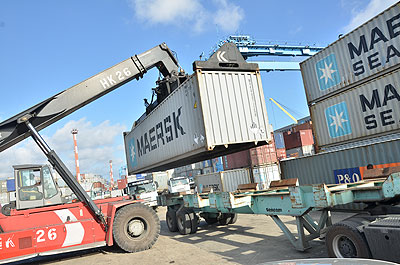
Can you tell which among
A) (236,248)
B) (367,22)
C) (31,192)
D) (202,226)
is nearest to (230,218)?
(202,226)

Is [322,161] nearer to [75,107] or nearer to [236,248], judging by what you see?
[236,248]

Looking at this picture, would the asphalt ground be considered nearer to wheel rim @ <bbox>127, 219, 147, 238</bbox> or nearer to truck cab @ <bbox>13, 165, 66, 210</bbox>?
wheel rim @ <bbox>127, 219, 147, 238</bbox>

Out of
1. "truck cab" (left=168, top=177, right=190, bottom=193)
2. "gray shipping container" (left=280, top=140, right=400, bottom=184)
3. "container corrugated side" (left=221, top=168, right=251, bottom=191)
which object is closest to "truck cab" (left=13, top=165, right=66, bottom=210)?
"gray shipping container" (left=280, top=140, right=400, bottom=184)

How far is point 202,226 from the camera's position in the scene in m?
11.3

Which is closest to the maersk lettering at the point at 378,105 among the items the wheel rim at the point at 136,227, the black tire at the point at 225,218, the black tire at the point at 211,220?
Result: the black tire at the point at 225,218

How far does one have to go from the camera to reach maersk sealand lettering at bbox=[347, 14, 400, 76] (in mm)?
9469

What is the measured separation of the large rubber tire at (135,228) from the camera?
812 centimetres

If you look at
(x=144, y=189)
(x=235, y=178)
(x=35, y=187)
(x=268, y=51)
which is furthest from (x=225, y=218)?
(x=268, y=51)

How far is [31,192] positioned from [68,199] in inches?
44.7

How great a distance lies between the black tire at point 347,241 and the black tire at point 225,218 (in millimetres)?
5633

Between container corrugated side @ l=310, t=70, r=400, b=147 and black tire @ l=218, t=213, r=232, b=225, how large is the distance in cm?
536

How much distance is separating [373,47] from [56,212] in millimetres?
11734

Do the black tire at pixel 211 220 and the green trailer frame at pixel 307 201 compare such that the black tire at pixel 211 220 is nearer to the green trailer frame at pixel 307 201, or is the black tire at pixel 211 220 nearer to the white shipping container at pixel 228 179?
the green trailer frame at pixel 307 201

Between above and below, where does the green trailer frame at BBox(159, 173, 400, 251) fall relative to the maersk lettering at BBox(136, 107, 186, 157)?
below
